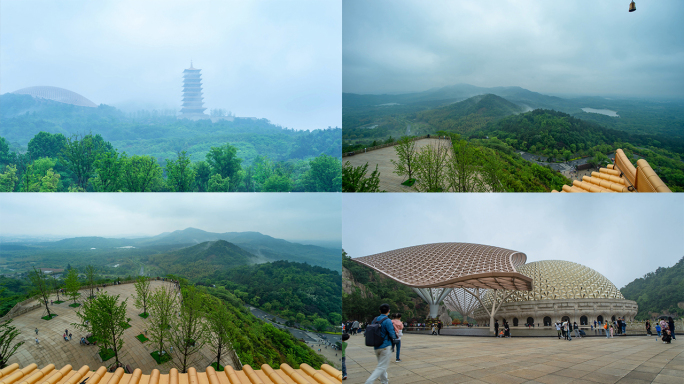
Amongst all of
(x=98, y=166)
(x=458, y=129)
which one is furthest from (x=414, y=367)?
(x=98, y=166)

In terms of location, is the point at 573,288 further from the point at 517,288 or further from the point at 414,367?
the point at 414,367

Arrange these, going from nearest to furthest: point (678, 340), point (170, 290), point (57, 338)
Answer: point (678, 340) → point (57, 338) → point (170, 290)

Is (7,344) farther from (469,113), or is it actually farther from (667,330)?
(469,113)

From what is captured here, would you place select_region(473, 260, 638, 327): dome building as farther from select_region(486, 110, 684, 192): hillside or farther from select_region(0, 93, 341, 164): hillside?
select_region(0, 93, 341, 164): hillside

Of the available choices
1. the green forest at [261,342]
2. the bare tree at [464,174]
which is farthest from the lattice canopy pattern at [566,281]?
the green forest at [261,342]

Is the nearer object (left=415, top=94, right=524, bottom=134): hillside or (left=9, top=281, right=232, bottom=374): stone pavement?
(left=9, top=281, right=232, bottom=374): stone pavement

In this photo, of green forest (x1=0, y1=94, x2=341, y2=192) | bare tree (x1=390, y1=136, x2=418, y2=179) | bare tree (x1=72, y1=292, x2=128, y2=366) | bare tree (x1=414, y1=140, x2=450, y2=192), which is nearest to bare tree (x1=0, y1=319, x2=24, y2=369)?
bare tree (x1=72, y1=292, x2=128, y2=366)
